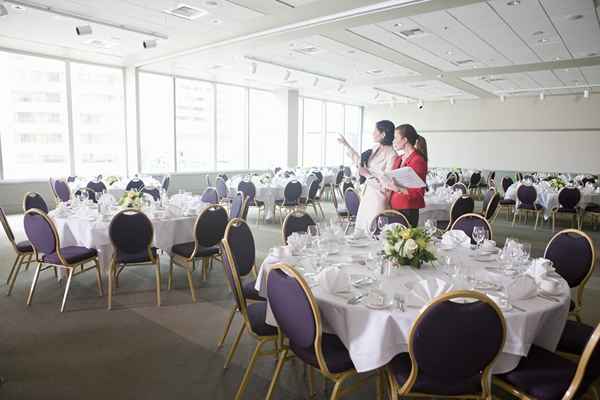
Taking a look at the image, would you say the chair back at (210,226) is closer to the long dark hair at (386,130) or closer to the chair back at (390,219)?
the chair back at (390,219)

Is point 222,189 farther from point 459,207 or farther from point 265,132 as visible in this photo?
point 265,132

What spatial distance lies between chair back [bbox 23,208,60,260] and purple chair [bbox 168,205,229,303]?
3.89 feet

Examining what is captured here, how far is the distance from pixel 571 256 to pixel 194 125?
40.3ft

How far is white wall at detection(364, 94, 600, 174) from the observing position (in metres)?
15.6

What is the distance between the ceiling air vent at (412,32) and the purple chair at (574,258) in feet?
18.5

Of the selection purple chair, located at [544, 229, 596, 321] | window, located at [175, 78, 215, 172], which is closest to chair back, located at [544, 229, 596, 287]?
purple chair, located at [544, 229, 596, 321]

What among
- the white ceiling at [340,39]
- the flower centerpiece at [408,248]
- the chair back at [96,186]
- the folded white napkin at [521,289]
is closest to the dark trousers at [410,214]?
the flower centerpiece at [408,248]

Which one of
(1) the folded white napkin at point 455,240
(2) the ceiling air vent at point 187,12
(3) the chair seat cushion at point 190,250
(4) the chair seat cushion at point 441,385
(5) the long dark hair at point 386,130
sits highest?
(2) the ceiling air vent at point 187,12

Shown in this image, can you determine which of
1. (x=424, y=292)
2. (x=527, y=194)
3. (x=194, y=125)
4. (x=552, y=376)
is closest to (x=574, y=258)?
(x=552, y=376)

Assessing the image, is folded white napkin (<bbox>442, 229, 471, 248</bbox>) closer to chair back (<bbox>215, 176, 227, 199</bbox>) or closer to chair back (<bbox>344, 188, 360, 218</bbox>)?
chair back (<bbox>344, 188, 360, 218</bbox>)

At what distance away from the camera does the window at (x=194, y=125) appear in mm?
13469

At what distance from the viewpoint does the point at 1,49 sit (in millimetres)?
9602

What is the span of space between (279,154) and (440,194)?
8.89m

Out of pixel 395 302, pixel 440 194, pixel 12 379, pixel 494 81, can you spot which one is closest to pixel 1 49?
pixel 12 379
